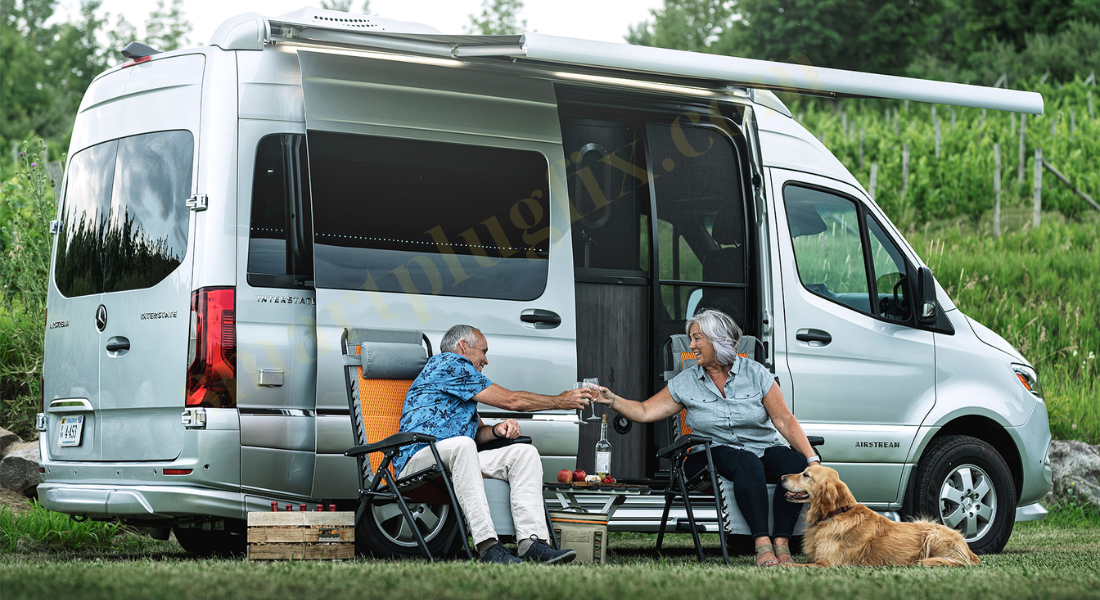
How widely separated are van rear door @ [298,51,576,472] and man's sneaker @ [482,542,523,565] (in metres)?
0.84

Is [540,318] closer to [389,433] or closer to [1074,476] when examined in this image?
[389,433]

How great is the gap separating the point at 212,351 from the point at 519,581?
1734 millimetres

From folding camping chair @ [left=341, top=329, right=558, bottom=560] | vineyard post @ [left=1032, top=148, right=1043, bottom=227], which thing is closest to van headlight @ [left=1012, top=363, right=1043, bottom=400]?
folding camping chair @ [left=341, top=329, right=558, bottom=560]

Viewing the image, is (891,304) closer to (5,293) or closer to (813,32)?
(5,293)

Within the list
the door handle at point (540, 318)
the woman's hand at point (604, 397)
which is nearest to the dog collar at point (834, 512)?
the woman's hand at point (604, 397)

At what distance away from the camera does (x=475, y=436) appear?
16.2 feet

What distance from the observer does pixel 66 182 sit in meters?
5.28

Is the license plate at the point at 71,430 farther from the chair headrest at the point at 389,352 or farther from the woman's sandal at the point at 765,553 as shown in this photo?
the woman's sandal at the point at 765,553

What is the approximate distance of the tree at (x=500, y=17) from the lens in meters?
37.3

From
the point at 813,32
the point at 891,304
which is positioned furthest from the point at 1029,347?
the point at 813,32

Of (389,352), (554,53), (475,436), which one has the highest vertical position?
(554,53)

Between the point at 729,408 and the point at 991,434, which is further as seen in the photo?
the point at 991,434

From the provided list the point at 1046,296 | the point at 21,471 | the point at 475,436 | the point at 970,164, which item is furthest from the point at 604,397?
the point at 970,164

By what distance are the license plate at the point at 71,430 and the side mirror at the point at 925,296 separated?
4439mm
